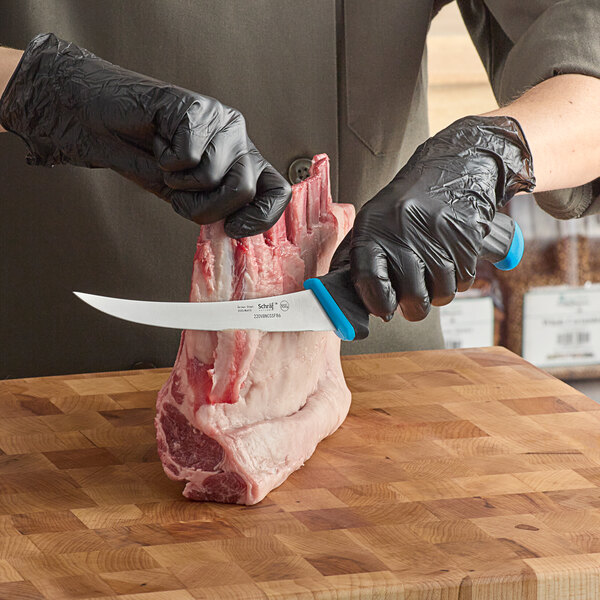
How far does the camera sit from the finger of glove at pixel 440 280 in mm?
1223

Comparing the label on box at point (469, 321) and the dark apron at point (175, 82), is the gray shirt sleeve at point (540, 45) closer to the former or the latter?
the dark apron at point (175, 82)

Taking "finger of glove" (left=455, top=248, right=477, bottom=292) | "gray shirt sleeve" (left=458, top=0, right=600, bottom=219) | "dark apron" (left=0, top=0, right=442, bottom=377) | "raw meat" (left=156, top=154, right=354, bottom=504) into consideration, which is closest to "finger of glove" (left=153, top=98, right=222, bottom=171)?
"raw meat" (left=156, top=154, right=354, bottom=504)

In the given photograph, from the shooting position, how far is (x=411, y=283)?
3.95 feet

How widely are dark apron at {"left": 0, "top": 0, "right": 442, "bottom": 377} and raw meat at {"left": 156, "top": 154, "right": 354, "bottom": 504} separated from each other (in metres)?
0.37

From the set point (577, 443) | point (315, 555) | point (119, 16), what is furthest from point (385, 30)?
point (315, 555)

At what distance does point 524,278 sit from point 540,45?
963 mm

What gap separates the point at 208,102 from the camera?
1.12m

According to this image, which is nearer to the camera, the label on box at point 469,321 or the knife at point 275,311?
the knife at point 275,311

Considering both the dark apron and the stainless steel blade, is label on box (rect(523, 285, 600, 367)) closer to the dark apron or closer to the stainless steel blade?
the dark apron

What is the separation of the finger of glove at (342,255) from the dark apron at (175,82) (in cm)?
43

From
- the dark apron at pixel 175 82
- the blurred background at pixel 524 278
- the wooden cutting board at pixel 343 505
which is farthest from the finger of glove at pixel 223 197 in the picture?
the blurred background at pixel 524 278

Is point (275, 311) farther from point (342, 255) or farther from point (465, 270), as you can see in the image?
point (465, 270)

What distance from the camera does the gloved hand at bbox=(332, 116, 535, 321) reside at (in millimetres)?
1193

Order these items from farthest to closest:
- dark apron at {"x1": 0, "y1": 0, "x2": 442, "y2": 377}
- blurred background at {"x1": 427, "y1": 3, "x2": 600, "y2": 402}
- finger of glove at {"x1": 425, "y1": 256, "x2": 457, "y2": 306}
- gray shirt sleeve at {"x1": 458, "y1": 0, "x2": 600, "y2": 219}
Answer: blurred background at {"x1": 427, "y1": 3, "x2": 600, "y2": 402} < dark apron at {"x1": 0, "y1": 0, "x2": 442, "y2": 377} < gray shirt sleeve at {"x1": 458, "y1": 0, "x2": 600, "y2": 219} < finger of glove at {"x1": 425, "y1": 256, "x2": 457, "y2": 306}
